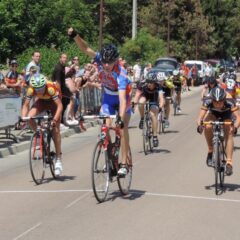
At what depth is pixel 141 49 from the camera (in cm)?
4947

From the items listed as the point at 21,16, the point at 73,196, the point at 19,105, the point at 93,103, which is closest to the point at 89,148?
the point at 19,105

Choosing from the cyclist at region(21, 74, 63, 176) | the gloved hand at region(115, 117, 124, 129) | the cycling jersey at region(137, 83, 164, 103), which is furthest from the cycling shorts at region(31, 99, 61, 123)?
the cycling jersey at region(137, 83, 164, 103)

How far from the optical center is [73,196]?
9.73 meters

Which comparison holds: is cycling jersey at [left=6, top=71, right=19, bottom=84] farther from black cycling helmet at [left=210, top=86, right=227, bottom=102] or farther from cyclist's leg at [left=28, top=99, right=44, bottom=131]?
black cycling helmet at [left=210, top=86, right=227, bottom=102]

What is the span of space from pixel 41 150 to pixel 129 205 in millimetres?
2169

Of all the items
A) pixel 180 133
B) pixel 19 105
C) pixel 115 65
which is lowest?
pixel 180 133

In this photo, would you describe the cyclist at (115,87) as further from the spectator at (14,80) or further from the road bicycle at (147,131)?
the spectator at (14,80)

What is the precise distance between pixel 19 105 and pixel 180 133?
17.4ft

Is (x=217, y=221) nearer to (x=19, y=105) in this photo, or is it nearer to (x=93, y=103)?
(x=19, y=105)

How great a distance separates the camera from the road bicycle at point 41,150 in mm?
10578

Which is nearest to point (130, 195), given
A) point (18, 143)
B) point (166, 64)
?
point (18, 143)

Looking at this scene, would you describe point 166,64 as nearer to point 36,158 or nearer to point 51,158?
point 51,158

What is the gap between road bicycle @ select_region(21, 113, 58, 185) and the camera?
10578 mm

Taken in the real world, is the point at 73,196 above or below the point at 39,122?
below
